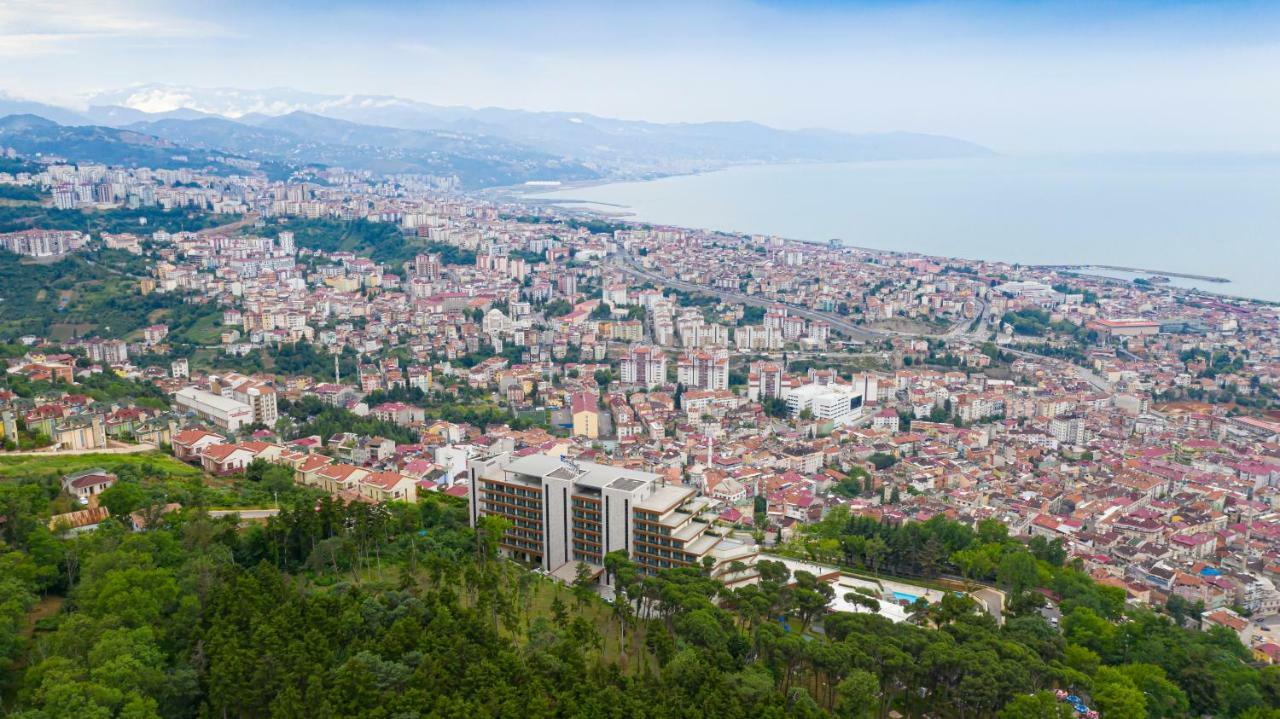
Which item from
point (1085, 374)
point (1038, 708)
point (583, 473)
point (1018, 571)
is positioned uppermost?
point (583, 473)

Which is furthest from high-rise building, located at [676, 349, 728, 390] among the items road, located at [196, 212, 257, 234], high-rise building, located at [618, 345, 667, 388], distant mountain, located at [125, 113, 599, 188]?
distant mountain, located at [125, 113, 599, 188]

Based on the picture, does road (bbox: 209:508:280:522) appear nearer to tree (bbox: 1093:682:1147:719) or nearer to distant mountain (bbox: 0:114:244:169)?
tree (bbox: 1093:682:1147:719)

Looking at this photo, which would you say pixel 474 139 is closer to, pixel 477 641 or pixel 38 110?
pixel 38 110

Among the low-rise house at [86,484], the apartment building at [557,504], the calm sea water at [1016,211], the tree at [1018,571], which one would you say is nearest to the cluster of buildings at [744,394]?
the apartment building at [557,504]

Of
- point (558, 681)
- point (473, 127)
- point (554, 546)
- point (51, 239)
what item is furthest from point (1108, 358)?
point (473, 127)

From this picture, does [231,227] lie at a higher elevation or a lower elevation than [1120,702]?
higher

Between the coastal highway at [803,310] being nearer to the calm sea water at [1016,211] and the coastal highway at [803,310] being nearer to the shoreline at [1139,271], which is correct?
the shoreline at [1139,271]

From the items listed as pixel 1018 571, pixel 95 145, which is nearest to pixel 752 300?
pixel 1018 571
